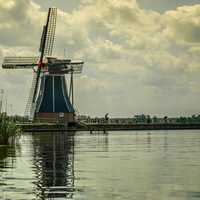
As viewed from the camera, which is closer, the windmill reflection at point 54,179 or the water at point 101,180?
the water at point 101,180

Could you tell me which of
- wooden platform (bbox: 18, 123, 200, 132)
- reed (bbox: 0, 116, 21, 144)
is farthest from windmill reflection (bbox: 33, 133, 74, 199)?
wooden platform (bbox: 18, 123, 200, 132)

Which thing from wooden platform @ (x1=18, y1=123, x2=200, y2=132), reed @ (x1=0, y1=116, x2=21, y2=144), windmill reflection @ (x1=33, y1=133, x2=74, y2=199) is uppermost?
wooden platform @ (x1=18, y1=123, x2=200, y2=132)

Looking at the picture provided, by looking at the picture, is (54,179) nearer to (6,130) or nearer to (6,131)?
(6,130)

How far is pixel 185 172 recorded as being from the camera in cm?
2773

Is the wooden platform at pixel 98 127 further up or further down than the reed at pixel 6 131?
further up

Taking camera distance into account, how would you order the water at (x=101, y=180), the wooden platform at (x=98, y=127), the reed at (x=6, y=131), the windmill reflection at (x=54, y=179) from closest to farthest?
the water at (x=101, y=180), the windmill reflection at (x=54, y=179), the reed at (x=6, y=131), the wooden platform at (x=98, y=127)

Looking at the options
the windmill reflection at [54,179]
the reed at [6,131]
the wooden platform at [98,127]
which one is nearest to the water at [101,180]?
the windmill reflection at [54,179]

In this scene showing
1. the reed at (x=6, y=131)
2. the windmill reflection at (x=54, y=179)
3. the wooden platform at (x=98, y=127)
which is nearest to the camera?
the windmill reflection at (x=54, y=179)

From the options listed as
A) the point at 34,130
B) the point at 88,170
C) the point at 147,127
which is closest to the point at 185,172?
the point at 88,170

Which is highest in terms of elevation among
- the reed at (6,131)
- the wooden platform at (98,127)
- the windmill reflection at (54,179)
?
the wooden platform at (98,127)

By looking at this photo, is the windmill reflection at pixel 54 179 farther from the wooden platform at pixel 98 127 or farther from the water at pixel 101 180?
the wooden platform at pixel 98 127

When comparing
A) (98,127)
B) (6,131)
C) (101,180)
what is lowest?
(101,180)

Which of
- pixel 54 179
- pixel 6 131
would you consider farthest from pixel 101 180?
pixel 6 131

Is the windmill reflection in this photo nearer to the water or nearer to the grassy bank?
the water
